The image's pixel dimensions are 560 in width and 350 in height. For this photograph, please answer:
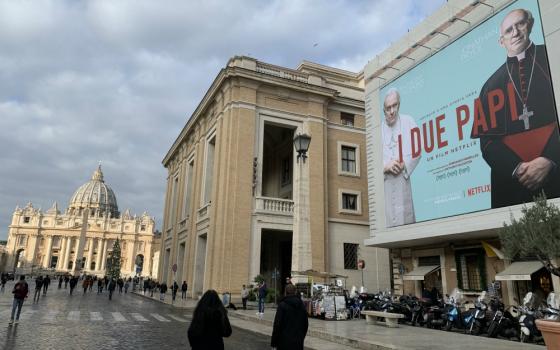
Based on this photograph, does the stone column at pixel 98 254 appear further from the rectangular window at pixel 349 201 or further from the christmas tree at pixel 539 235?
the christmas tree at pixel 539 235

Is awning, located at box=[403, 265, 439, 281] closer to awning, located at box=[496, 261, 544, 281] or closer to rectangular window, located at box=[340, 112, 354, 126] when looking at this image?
awning, located at box=[496, 261, 544, 281]

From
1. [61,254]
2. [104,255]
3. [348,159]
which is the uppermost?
[348,159]

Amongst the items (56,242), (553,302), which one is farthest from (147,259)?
(553,302)

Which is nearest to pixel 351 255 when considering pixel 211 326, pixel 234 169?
Answer: pixel 234 169

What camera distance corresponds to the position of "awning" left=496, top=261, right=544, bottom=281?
13.2 metres

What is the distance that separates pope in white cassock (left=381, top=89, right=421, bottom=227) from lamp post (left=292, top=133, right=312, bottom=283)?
6695mm

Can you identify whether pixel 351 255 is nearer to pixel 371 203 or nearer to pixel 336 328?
pixel 371 203

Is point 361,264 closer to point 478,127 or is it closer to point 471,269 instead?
point 471,269

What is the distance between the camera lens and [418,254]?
1980cm

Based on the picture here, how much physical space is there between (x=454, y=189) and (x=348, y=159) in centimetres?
1510

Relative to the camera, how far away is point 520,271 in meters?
13.7

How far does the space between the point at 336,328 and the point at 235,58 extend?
19933mm

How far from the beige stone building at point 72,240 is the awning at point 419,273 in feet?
401

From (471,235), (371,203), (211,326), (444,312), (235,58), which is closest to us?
(211,326)
